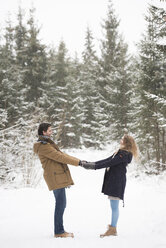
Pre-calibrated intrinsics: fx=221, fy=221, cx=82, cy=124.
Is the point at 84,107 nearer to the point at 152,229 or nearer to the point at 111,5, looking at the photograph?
the point at 111,5

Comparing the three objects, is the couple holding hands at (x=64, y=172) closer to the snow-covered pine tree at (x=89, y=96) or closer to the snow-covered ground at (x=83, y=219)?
the snow-covered ground at (x=83, y=219)

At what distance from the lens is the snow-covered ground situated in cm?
355

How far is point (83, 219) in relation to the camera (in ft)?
17.2

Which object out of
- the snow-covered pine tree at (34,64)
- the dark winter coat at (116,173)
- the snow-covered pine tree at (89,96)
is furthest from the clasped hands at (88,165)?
the snow-covered pine tree at (89,96)

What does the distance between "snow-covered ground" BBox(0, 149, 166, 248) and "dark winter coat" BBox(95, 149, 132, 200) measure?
77cm

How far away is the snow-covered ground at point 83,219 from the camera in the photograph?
3.55 metres

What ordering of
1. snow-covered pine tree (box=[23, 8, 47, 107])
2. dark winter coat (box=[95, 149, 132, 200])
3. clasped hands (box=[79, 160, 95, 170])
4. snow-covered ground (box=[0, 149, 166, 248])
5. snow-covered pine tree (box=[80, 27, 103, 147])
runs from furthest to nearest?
snow-covered pine tree (box=[80, 27, 103, 147]), snow-covered pine tree (box=[23, 8, 47, 107]), clasped hands (box=[79, 160, 95, 170]), dark winter coat (box=[95, 149, 132, 200]), snow-covered ground (box=[0, 149, 166, 248])

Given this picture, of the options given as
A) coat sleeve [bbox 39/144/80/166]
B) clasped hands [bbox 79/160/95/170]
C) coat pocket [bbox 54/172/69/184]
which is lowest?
coat pocket [bbox 54/172/69/184]

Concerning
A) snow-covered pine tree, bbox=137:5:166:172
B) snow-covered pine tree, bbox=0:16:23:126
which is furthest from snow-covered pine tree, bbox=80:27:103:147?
snow-covered pine tree, bbox=137:5:166:172

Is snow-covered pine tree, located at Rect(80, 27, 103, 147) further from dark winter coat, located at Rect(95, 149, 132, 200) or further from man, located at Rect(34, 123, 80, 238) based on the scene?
man, located at Rect(34, 123, 80, 238)

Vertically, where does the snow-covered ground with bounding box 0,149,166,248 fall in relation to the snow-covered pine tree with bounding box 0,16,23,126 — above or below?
below

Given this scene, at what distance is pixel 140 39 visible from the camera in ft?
36.9

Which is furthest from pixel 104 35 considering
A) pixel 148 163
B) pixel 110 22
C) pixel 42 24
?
pixel 148 163

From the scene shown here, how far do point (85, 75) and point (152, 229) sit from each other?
19.7m
